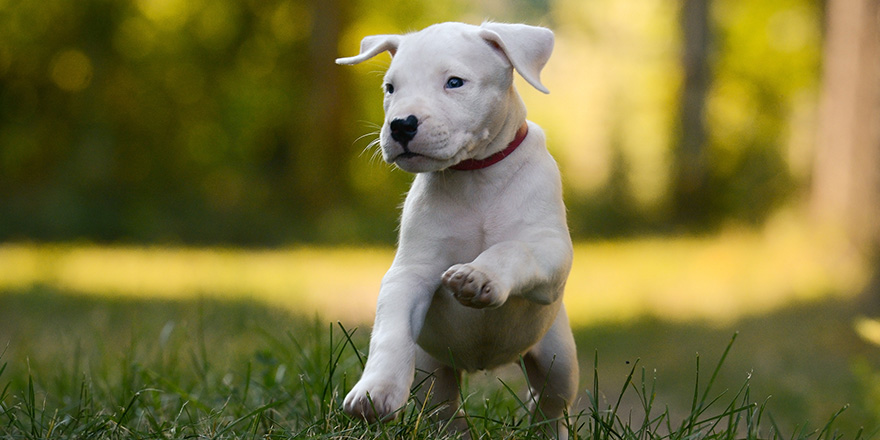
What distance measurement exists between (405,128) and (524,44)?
57 cm

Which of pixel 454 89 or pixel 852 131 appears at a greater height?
pixel 454 89

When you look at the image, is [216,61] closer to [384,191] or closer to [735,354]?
[384,191]

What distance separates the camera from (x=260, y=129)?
15.6 m

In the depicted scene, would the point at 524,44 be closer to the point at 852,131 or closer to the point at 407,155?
the point at 407,155

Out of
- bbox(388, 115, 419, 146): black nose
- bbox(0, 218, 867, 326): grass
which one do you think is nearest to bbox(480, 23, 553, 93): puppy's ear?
bbox(388, 115, 419, 146): black nose

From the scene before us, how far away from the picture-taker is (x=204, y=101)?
15.3 m

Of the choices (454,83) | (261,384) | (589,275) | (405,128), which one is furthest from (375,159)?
(405,128)

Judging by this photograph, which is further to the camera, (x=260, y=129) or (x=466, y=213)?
(x=260, y=129)

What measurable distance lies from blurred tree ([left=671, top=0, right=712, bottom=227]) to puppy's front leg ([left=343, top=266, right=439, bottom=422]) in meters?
10.6

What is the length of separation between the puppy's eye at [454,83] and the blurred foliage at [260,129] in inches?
377

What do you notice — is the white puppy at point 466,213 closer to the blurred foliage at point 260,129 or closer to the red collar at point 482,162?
the red collar at point 482,162

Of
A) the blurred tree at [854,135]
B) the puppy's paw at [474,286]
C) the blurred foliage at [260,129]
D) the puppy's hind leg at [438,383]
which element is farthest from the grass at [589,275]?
the puppy's paw at [474,286]

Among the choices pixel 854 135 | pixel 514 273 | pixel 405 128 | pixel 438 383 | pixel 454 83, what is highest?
pixel 454 83

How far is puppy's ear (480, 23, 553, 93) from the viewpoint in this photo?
2994 millimetres
